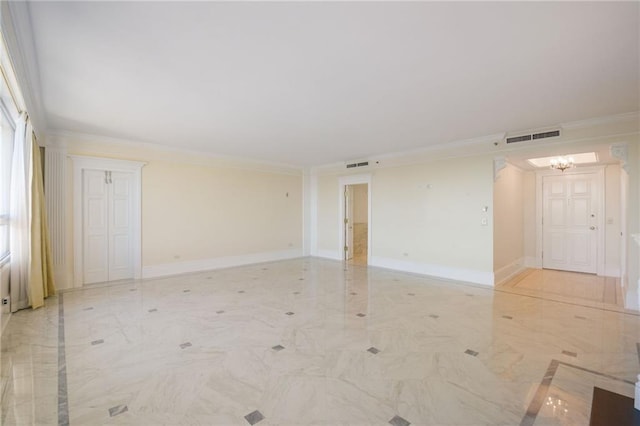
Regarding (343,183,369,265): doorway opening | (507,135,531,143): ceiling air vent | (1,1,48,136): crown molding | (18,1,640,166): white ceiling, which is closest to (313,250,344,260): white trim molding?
(343,183,369,265): doorway opening

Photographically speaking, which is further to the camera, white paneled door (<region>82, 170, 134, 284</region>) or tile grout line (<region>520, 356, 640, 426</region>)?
white paneled door (<region>82, 170, 134, 284</region>)

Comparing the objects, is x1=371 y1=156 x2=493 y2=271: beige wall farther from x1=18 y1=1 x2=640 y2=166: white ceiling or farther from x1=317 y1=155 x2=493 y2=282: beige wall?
x1=18 y1=1 x2=640 y2=166: white ceiling

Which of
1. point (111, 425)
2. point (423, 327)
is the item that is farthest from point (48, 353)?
point (423, 327)

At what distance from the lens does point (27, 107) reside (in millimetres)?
3357

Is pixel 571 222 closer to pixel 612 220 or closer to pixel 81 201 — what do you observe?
pixel 612 220

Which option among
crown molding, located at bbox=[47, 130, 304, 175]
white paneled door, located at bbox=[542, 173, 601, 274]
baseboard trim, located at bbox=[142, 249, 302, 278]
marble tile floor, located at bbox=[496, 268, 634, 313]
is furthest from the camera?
white paneled door, located at bbox=[542, 173, 601, 274]

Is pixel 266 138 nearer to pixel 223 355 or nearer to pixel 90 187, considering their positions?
pixel 90 187

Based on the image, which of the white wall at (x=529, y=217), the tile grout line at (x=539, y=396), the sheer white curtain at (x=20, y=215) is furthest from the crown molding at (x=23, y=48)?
the white wall at (x=529, y=217)

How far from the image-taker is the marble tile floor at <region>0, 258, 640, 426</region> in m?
1.96

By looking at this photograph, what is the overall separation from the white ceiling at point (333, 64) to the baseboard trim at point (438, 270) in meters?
2.68

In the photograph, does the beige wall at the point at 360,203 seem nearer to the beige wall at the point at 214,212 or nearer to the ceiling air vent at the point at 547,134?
the beige wall at the point at 214,212

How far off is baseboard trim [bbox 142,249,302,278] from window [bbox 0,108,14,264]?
6.81 feet

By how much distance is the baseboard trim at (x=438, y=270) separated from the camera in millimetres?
5262

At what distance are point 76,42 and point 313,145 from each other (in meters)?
3.90
